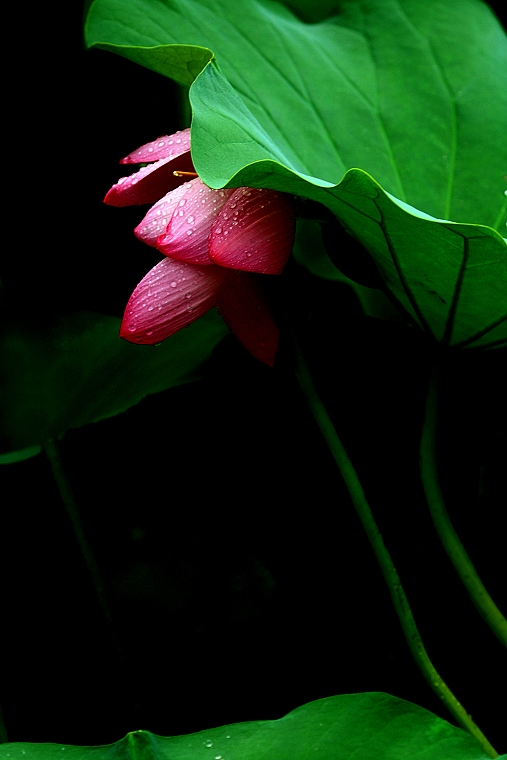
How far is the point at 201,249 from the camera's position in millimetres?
448

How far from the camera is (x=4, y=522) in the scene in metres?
0.70

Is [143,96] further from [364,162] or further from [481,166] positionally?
[481,166]

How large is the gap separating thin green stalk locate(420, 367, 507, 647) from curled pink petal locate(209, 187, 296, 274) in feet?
0.65

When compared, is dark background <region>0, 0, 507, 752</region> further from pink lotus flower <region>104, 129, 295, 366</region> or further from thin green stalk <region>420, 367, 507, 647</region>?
pink lotus flower <region>104, 129, 295, 366</region>

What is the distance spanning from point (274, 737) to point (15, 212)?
2.10 ft

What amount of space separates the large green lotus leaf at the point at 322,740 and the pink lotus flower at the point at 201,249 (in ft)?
0.82

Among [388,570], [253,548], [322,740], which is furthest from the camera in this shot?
[253,548]

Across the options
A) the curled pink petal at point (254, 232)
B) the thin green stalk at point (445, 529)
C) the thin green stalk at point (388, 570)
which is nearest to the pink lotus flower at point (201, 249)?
the curled pink petal at point (254, 232)

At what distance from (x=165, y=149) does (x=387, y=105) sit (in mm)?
311

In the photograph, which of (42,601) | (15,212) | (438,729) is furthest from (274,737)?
(15,212)

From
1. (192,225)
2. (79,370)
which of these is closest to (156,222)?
(192,225)

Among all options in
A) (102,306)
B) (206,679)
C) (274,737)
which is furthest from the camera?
(102,306)

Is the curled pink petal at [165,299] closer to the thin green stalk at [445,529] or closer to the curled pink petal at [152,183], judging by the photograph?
the curled pink petal at [152,183]

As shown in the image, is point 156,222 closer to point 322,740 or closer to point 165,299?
point 165,299
